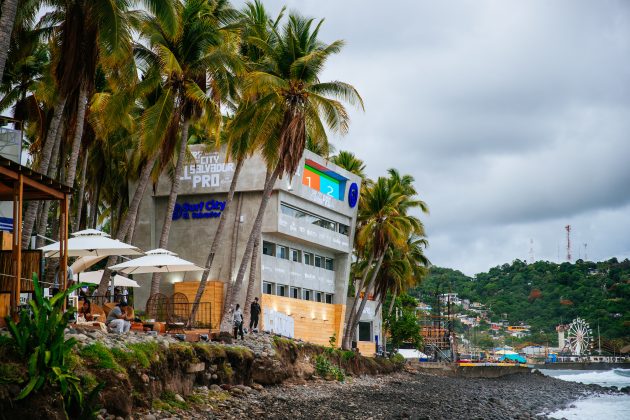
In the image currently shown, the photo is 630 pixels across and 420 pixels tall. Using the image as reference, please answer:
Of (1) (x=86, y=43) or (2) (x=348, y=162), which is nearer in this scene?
(1) (x=86, y=43)

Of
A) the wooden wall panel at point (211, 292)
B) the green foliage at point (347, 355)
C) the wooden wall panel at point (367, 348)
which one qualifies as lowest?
the wooden wall panel at point (367, 348)

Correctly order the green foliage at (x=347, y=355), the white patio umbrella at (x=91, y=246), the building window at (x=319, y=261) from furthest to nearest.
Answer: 1. the building window at (x=319, y=261)
2. the green foliage at (x=347, y=355)
3. the white patio umbrella at (x=91, y=246)

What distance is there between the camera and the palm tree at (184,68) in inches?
1198

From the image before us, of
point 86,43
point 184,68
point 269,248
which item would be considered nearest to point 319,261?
point 269,248

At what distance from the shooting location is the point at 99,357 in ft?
50.4

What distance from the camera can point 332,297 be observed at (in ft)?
173

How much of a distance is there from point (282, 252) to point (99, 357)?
2998 centimetres

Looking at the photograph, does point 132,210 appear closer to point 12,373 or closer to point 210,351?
point 210,351

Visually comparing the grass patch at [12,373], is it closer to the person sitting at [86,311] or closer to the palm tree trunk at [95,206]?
the person sitting at [86,311]

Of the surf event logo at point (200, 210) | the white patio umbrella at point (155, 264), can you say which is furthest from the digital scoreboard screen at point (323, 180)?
the white patio umbrella at point (155, 264)

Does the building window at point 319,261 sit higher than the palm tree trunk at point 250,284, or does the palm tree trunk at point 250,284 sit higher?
the building window at point 319,261

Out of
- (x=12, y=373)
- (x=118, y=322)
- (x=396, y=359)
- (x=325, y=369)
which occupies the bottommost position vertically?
(x=396, y=359)

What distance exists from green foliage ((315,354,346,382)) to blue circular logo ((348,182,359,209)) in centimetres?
1644

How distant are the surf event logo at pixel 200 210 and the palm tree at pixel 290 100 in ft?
24.4
